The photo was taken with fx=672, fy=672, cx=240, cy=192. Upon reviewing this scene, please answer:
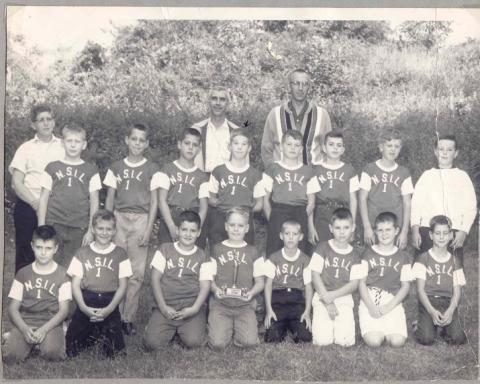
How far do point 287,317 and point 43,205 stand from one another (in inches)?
67.6

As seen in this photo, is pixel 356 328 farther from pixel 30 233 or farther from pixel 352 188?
pixel 30 233

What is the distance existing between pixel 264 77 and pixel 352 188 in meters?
0.93

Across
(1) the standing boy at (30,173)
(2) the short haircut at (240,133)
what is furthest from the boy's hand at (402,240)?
(1) the standing boy at (30,173)

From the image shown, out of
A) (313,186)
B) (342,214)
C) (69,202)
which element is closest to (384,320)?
(342,214)

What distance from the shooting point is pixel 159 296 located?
425 cm

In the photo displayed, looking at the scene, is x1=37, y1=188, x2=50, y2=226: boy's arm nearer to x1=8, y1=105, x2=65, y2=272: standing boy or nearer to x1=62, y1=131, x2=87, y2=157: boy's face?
x1=8, y1=105, x2=65, y2=272: standing boy

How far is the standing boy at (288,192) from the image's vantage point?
170 inches

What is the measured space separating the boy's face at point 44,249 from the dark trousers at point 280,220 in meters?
1.37

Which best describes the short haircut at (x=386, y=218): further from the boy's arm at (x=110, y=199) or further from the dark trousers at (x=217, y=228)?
the boy's arm at (x=110, y=199)

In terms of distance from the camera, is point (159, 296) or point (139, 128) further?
point (139, 128)

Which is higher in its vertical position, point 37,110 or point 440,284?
point 37,110

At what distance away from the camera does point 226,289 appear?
14.1 ft

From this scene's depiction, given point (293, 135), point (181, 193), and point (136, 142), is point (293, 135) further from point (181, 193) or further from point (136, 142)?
point (136, 142)

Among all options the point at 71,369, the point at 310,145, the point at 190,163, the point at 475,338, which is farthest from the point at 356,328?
the point at 71,369
